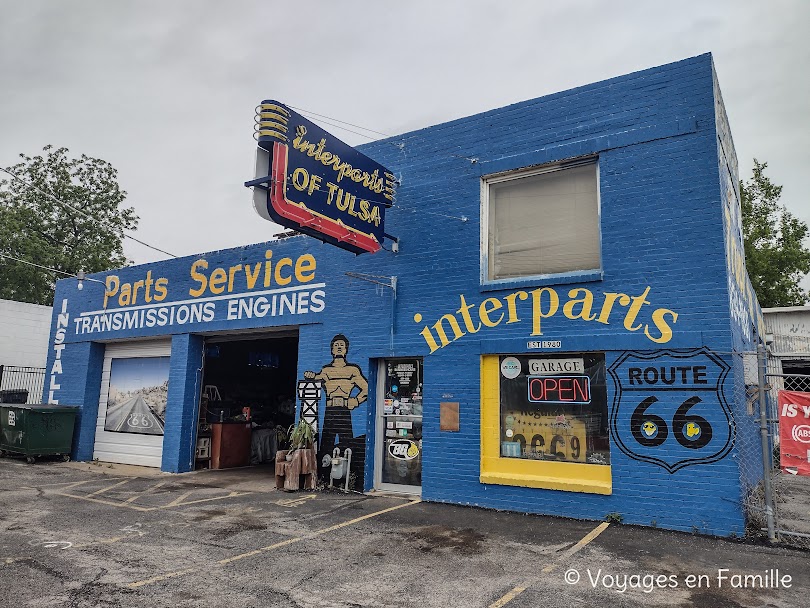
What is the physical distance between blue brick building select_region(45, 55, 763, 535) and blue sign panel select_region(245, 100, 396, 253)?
94 cm

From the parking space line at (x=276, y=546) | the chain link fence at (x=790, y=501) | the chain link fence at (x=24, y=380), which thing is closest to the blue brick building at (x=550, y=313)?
the chain link fence at (x=790, y=501)

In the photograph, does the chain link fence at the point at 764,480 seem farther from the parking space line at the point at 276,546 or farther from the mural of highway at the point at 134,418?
the mural of highway at the point at 134,418

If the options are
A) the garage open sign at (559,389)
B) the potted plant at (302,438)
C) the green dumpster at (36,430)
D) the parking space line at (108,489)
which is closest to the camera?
the garage open sign at (559,389)

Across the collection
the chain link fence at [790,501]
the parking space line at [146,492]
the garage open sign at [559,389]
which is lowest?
the parking space line at [146,492]

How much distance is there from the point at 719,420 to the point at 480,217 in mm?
4689

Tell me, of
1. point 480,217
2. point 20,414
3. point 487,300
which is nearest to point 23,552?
point 487,300

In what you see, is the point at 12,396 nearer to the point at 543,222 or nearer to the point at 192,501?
the point at 192,501

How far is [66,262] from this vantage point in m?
34.5

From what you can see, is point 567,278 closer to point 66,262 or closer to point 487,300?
point 487,300

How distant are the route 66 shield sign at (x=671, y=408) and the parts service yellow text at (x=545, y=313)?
420 millimetres

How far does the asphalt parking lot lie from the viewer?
5.07 metres

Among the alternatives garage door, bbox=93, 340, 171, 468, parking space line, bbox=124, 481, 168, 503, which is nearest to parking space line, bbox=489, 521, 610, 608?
parking space line, bbox=124, 481, 168, 503

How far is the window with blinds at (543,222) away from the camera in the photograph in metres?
8.88

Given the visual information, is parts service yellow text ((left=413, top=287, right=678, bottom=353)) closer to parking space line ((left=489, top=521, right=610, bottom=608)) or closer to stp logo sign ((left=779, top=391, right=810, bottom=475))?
stp logo sign ((left=779, top=391, right=810, bottom=475))
